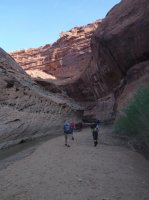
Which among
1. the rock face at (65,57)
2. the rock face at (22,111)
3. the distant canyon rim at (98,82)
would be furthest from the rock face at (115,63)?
the rock face at (65,57)

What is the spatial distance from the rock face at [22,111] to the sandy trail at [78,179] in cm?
1024

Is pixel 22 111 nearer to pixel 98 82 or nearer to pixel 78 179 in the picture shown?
pixel 98 82

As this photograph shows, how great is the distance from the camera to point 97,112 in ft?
142

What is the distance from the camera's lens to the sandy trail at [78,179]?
860 centimetres

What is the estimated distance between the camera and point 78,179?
1003cm

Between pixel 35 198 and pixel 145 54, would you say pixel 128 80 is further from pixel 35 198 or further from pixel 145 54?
pixel 35 198

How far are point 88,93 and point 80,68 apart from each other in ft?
50.8

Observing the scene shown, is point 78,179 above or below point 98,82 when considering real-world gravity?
below

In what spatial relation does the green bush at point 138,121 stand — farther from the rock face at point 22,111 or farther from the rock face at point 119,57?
the rock face at point 22,111

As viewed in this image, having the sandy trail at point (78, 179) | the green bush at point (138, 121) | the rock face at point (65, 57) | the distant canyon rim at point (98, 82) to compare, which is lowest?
the sandy trail at point (78, 179)

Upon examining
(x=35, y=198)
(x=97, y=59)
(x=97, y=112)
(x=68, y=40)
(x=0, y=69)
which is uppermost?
(x=68, y=40)

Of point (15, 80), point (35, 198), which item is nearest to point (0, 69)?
point (15, 80)

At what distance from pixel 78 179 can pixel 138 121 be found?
22.8ft

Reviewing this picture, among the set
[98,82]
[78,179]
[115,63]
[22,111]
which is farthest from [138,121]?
[98,82]
